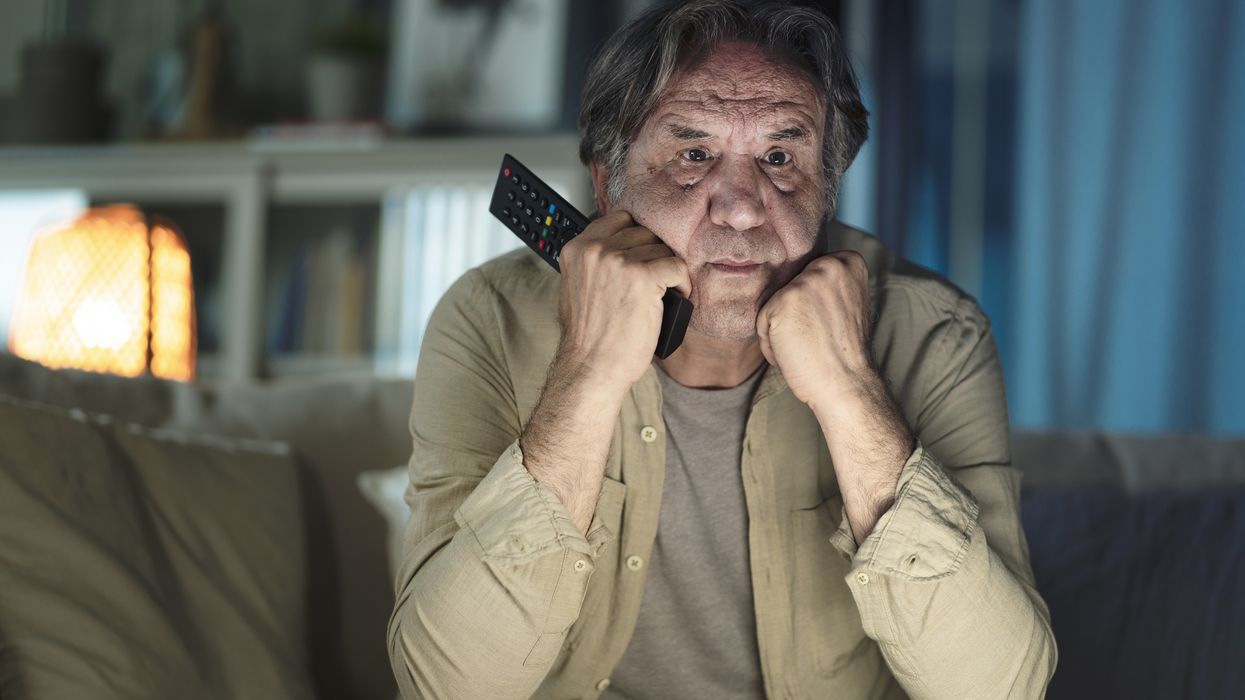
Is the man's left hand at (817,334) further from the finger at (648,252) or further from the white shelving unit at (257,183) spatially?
the white shelving unit at (257,183)

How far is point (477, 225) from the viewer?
9.15ft

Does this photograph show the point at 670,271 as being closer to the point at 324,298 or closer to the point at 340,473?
the point at 340,473

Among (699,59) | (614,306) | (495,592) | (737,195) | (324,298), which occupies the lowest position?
(324,298)

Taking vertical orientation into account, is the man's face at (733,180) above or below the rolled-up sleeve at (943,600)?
above

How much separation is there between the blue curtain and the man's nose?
153cm

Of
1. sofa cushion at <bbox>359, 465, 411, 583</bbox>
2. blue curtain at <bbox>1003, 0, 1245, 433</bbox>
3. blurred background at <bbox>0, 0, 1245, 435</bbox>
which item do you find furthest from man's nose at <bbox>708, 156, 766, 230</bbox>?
blue curtain at <bbox>1003, 0, 1245, 433</bbox>

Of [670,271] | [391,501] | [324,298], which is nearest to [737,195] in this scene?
[670,271]

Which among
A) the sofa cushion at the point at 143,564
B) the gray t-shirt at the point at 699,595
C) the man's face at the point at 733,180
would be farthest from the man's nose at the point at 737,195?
the sofa cushion at the point at 143,564

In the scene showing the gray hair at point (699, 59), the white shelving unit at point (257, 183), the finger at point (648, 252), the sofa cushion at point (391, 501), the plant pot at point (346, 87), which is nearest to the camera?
the finger at point (648, 252)

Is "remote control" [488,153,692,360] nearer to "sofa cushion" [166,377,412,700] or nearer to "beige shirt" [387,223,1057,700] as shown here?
"beige shirt" [387,223,1057,700]

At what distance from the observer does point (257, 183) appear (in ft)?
9.45

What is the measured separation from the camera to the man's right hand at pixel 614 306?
1.08m

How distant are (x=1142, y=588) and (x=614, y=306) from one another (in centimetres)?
71

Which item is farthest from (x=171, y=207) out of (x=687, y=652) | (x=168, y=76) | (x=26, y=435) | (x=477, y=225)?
(x=687, y=652)
